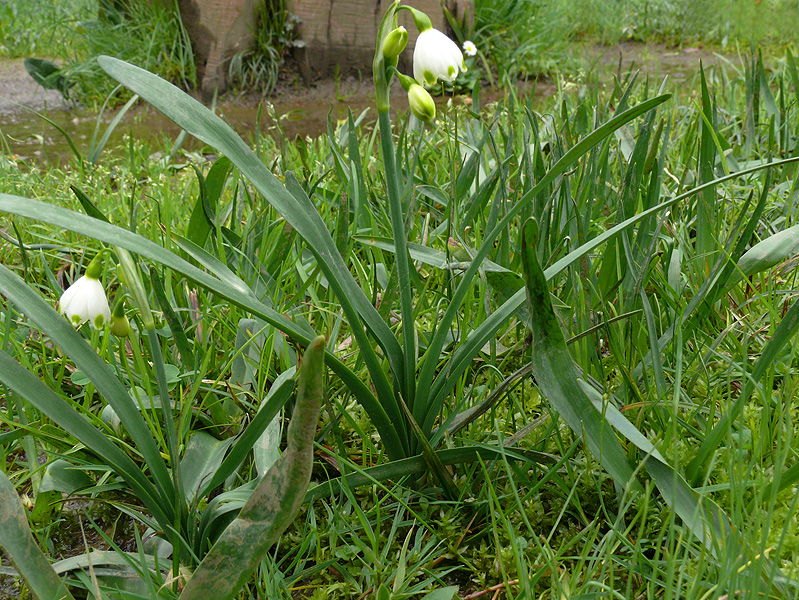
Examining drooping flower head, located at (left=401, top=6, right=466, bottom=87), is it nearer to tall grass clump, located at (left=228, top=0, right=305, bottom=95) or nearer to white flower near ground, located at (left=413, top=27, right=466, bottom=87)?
white flower near ground, located at (left=413, top=27, right=466, bottom=87)

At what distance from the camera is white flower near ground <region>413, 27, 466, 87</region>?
32.4 inches

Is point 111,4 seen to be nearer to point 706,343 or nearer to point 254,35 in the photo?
point 254,35

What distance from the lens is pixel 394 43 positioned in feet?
2.55

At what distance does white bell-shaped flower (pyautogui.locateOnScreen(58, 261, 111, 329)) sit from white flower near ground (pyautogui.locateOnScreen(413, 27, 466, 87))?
0.52 m

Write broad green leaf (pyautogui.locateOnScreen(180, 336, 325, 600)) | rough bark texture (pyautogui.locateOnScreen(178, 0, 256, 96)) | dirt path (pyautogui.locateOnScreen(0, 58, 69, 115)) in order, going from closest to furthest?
broad green leaf (pyautogui.locateOnScreen(180, 336, 325, 600)) → rough bark texture (pyautogui.locateOnScreen(178, 0, 256, 96)) → dirt path (pyautogui.locateOnScreen(0, 58, 69, 115))

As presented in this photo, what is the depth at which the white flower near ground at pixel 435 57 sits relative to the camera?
0.82 m

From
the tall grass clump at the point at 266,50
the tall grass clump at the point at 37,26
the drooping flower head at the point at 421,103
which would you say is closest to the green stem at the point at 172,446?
the drooping flower head at the point at 421,103

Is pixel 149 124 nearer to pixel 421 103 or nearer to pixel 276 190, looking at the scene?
pixel 276 190

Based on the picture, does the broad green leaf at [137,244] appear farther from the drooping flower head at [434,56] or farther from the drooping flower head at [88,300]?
the drooping flower head at [434,56]

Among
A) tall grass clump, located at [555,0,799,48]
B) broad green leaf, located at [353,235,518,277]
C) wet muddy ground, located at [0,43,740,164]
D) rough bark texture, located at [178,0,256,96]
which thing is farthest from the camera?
tall grass clump, located at [555,0,799,48]

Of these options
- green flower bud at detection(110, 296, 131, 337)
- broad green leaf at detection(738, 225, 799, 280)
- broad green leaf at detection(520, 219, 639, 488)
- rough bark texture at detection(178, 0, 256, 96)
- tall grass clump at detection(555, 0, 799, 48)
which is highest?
tall grass clump at detection(555, 0, 799, 48)

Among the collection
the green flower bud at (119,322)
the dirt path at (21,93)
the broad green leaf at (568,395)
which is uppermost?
the green flower bud at (119,322)

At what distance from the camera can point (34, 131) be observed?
394 centimetres

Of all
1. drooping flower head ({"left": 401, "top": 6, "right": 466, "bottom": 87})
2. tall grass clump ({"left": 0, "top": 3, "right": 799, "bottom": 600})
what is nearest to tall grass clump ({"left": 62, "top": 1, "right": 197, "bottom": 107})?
tall grass clump ({"left": 0, "top": 3, "right": 799, "bottom": 600})
